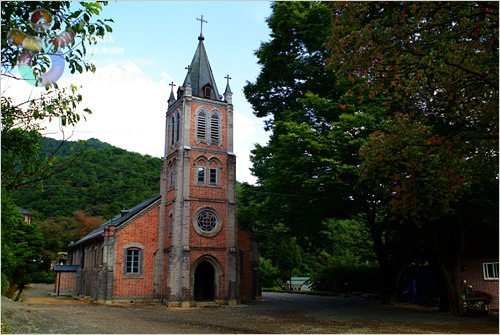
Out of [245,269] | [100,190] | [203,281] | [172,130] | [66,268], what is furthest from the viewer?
[100,190]

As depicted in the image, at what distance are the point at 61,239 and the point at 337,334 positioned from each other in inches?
1796

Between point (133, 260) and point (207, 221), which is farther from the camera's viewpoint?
point (133, 260)

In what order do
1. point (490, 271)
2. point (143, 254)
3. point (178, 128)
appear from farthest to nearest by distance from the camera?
point (178, 128)
point (143, 254)
point (490, 271)

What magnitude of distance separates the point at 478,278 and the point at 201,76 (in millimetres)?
21854

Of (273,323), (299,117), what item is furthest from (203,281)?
(299,117)

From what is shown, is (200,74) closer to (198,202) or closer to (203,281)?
(198,202)

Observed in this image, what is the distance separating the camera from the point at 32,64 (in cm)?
623

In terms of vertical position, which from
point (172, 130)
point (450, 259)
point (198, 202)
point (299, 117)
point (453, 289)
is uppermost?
point (172, 130)

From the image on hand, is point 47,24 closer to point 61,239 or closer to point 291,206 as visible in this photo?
point 291,206

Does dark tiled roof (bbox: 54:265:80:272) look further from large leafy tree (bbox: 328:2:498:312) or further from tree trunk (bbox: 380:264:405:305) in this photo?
large leafy tree (bbox: 328:2:498:312)

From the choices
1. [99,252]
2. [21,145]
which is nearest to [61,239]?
[99,252]

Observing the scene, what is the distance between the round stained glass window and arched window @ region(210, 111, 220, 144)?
16.4 feet

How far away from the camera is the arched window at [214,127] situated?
30.6m

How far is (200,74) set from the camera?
32188 mm
